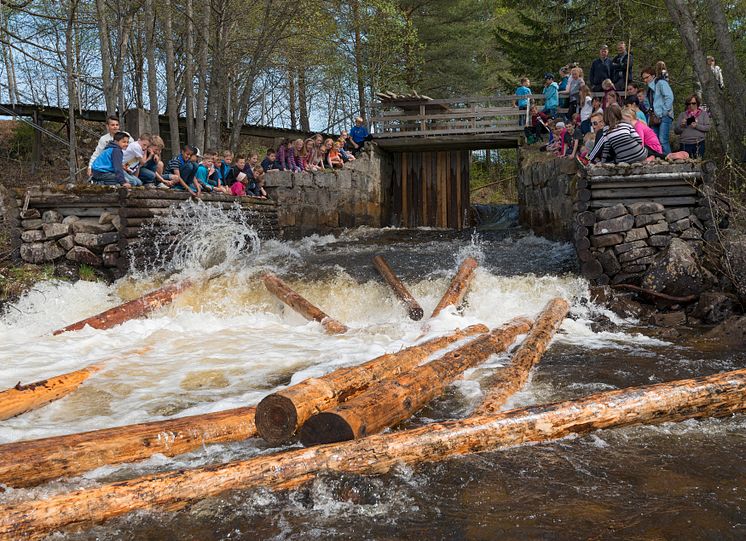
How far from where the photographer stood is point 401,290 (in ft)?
29.1

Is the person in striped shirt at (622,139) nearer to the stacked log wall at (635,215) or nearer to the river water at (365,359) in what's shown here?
the stacked log wall at (635,215)

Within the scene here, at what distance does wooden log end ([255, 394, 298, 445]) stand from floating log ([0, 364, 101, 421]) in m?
2.03

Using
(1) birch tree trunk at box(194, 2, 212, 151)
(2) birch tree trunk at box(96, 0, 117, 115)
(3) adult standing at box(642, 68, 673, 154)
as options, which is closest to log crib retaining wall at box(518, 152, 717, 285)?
(3) adult standing at box(642, 68, 673, 154)

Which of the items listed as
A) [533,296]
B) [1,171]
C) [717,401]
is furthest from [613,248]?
[1,171]

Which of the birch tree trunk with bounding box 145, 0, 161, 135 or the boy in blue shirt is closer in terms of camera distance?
the birch tree trunk with bounding box 145, 0, 161, 135

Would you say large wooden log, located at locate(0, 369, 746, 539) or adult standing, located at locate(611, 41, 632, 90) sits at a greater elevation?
adult standing, located at locate(611, 41, 632, 90)

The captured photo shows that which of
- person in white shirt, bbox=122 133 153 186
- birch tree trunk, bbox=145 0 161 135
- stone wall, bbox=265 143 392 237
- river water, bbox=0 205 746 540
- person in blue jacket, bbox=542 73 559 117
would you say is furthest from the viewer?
birch tree trunk, bbox=145 0 161 135

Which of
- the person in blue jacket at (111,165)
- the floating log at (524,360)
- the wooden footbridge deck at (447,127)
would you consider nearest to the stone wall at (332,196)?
the wooden footbridge deck at (447,127)

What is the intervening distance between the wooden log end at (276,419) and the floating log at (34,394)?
2031 millimetres

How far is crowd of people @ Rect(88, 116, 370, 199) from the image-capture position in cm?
1027

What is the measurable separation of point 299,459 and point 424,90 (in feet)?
83.6

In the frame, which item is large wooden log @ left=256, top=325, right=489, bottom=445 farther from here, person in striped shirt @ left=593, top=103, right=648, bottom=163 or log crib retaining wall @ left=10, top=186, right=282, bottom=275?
log crib retaining wall @ left=10, top=186, right=282, bottom=275

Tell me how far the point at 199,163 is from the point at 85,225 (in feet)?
8.89

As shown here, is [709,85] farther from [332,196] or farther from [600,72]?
[332,196]
